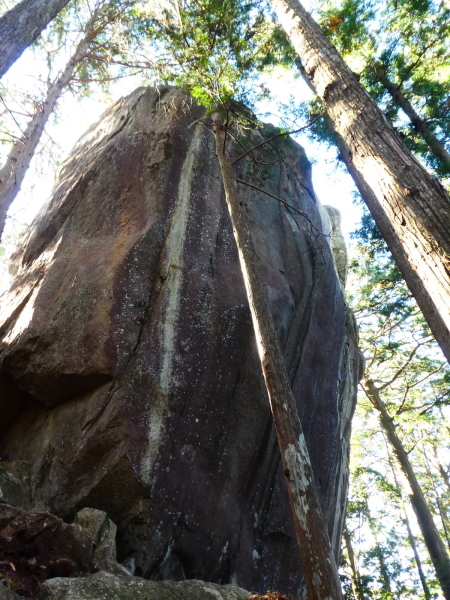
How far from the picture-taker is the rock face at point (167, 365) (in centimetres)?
579

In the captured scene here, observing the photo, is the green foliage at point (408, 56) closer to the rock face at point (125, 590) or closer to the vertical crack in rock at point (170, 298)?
the vertical crack in rock at point (170, 298)

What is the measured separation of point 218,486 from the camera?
20.4ft

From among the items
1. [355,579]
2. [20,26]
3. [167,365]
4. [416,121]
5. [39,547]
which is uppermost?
[416,121]

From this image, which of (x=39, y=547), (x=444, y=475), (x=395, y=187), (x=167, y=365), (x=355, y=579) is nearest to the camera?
(x=39, y=547)

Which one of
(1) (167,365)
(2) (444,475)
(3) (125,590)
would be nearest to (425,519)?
(1) (167,365)

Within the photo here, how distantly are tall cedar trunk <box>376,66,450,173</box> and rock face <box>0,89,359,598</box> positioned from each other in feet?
11.7

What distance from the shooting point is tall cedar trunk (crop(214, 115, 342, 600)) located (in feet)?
12.8

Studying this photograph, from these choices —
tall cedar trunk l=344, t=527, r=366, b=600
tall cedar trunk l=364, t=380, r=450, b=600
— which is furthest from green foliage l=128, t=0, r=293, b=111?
tall cedar trunk l=344, t=527, r=366, b=600

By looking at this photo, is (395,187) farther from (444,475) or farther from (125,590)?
(444,475)

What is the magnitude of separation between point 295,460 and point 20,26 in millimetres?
7240

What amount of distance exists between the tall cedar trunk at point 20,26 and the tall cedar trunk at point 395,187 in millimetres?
4278

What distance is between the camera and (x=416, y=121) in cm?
1005

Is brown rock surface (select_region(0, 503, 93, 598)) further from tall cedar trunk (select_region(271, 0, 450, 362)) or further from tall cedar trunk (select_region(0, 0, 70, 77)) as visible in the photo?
tall cedar trunk (select_region(0, 0, 70, 77))

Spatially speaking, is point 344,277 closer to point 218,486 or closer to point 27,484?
point 218,486
